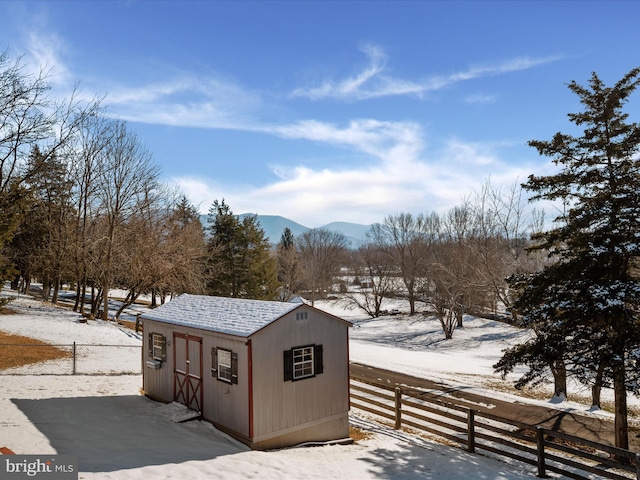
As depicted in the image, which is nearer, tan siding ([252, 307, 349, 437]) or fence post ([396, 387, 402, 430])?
tan siding ([252, 307, 349, 437])

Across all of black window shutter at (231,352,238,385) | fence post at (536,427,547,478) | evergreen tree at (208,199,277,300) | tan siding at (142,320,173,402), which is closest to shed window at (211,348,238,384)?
black window shutter at (231,352,238,385)

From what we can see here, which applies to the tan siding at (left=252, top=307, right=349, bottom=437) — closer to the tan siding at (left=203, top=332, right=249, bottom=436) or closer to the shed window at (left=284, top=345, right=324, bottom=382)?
the shed window at (left=284, top=345, right=324, bottom=382)

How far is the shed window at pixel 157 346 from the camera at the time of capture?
574 inches

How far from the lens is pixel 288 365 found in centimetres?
1230

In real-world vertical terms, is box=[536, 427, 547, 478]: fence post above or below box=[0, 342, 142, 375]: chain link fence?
below

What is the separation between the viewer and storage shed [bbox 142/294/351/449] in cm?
1164

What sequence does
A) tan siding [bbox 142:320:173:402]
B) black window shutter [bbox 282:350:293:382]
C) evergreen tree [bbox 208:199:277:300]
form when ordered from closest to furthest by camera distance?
black window shutter [bbox 282:350:293:382] < tan siding [bbox 142:320:173:402] < evergreen tree [bbox 208:199:277:300]

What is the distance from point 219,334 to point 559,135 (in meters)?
11.3

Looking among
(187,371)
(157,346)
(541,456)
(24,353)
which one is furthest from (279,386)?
(24,353)

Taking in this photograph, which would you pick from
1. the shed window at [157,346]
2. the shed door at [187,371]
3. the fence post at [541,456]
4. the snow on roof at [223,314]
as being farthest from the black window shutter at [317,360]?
the fence post at [541,456]

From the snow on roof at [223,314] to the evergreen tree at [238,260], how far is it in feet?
86.4

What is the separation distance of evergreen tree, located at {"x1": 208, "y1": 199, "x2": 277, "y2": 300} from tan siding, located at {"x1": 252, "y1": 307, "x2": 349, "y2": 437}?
29.7 m

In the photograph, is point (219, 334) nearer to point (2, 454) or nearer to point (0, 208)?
point (2, 454)

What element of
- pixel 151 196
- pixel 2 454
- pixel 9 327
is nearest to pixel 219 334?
pixel 2 454
